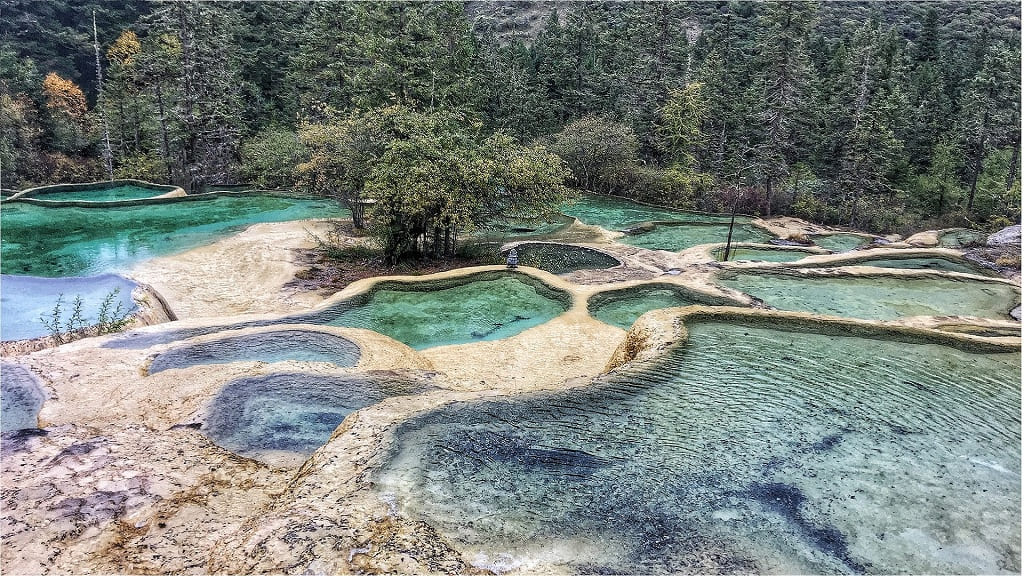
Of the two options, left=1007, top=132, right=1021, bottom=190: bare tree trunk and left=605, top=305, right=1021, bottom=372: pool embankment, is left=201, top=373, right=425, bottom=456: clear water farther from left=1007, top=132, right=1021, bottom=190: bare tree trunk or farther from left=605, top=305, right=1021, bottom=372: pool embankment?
left=1007, top=132, right=1021, bottom=190: bare tree trunk

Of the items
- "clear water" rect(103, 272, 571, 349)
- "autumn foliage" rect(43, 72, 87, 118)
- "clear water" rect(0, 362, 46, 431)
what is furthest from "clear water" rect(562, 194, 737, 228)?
"autumn foliage" rect(43, 72, 87, 118)

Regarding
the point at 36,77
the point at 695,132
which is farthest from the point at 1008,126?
the point at 36,77

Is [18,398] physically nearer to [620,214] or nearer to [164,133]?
[620,214]

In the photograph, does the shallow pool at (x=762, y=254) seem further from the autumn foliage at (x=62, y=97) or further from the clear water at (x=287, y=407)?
the autumn foliage at (x=62, y=97)

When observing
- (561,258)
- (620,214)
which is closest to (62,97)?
(620,214)

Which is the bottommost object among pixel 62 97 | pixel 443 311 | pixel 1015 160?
pixel 443 311

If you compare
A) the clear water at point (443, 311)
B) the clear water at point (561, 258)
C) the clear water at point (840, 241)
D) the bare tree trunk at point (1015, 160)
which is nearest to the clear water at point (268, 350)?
the clear water at point (443, 311)

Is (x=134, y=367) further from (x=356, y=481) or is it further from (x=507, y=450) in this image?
(x=507, y=450)
